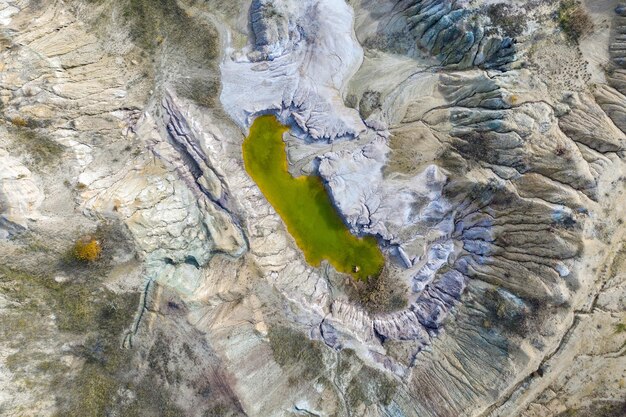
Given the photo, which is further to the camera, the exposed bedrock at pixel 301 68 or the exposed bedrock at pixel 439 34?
the exposed bedrock at pixel 301 68

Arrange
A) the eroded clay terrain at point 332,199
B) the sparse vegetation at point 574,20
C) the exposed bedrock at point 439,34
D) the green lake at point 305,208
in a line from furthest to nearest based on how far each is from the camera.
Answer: the green lake at point 305,208 → the exposed bedrock at point 439,34 → the sparse vegetation at point 574,20 → the eroded clay terrain at point 332,199

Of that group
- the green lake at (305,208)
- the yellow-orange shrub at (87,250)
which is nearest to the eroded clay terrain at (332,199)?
the yellow-orange shrub at (87,250)

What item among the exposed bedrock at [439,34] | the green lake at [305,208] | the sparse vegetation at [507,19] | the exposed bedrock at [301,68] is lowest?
the green lake at [305,208]

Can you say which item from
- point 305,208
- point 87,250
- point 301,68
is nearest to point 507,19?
point 301,68

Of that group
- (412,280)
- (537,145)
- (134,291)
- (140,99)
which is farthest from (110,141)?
(537,145)

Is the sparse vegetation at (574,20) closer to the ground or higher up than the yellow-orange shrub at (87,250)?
higher up

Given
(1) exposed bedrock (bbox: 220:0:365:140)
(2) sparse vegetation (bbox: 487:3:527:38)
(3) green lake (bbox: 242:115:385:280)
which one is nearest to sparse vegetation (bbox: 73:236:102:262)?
(3) green lake (bbox: 242:115:385:280)

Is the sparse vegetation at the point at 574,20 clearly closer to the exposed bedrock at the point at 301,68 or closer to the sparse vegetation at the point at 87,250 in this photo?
the exposed bedrock at the point at 301,68

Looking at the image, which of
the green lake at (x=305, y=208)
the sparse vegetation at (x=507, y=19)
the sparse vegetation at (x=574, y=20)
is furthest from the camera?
the green lake at (x=305, y=208)
